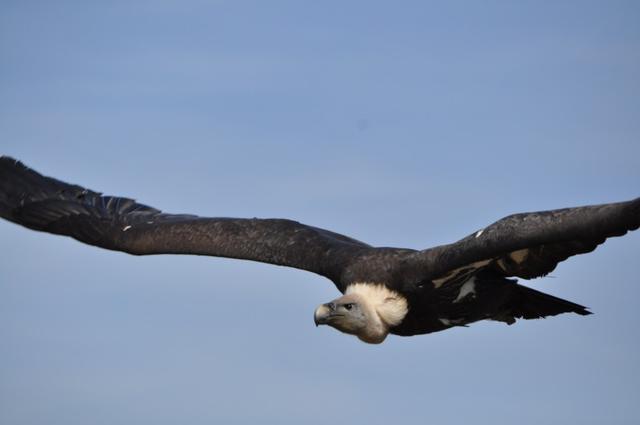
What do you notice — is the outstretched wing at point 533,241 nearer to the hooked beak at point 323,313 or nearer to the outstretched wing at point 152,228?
the hooked beak at point 323,313

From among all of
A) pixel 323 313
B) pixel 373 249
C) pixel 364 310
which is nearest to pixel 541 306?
pixel 373 249

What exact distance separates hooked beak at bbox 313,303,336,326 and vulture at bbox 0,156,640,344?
0.04 feet

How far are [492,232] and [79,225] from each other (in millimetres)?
6017

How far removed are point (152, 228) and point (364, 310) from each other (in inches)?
131

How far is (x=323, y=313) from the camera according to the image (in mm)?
14266

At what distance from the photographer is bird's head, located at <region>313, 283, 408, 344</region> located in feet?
46.9

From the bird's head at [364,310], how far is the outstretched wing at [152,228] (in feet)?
1.85

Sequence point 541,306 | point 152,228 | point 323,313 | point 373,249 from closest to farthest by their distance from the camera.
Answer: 1. point 323,313
2. point 373,249
3. point 541,306
4. point 152,228

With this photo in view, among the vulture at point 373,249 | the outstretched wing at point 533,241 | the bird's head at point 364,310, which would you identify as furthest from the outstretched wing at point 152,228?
the outstretched wing at point 533,241

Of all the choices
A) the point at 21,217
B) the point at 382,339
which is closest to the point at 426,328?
the point at 382,339

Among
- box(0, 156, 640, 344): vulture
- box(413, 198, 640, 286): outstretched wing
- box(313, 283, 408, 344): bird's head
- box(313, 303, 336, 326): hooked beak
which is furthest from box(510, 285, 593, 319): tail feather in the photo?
box(313, 303, 336, 326): hooked beak

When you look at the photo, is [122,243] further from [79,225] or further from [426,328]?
[426,328]

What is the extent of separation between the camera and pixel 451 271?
1382 cm

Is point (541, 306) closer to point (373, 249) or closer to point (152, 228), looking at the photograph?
point (373, 249)
